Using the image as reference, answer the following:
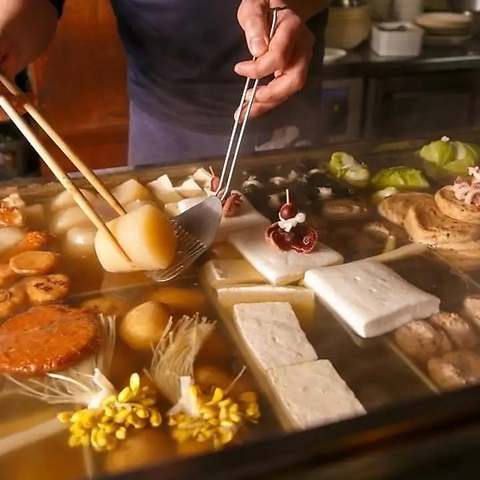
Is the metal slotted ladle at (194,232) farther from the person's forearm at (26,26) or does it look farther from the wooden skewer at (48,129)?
the person's forearm at (26,26)

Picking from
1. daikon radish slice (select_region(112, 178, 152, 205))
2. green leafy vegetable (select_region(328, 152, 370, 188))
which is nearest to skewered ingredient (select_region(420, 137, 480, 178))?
green leafy vegetable (select_region(328, 152, 370, 188))

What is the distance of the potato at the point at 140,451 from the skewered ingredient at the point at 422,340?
0.42 meters

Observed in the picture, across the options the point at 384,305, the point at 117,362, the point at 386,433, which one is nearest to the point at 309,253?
the point at 384,305

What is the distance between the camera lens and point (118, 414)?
3.37 feet

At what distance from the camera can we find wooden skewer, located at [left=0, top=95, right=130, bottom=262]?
1.24 metres

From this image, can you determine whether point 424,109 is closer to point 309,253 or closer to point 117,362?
point 309,253

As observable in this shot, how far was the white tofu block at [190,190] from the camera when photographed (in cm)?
161

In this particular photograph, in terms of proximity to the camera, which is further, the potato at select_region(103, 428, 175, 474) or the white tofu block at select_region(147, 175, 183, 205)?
the white tofu block at select_region(147, 175, 183, 205)

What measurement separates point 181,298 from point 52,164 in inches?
12.6

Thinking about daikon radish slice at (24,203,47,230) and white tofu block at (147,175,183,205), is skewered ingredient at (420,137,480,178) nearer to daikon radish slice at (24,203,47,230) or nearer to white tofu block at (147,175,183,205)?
white tofu block at (147,175,183,205)

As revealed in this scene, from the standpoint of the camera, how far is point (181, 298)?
4.29ft

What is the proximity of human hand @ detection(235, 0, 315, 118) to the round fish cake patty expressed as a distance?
555mm

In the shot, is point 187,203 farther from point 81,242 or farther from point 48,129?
point 48,129

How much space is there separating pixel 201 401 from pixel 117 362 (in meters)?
0.18
